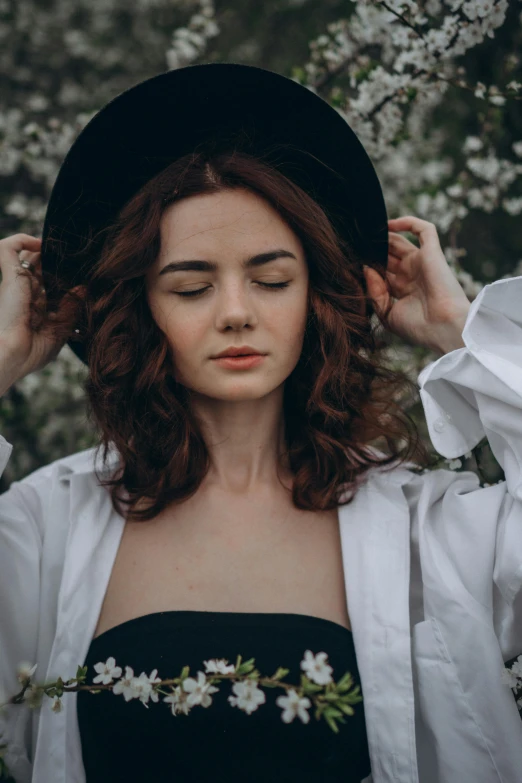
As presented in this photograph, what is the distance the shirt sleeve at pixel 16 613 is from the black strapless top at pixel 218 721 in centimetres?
18

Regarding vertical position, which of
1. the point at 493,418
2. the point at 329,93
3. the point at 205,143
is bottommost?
the point at 493,418

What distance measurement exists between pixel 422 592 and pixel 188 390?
31.4 inches

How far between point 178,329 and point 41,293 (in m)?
0.46

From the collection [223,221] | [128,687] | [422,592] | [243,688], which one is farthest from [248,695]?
[223,221]

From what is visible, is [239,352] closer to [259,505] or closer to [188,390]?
[188,390]

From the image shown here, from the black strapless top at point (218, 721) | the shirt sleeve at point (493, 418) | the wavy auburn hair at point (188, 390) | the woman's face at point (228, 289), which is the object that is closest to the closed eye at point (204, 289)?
the woman's face at point (228, 289)

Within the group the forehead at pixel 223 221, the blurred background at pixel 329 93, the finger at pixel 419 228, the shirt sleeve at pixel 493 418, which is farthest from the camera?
the blurred background at pixel 329 93

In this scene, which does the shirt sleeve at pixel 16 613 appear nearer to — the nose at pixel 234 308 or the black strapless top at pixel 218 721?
the black strapless top at pixel 218 721

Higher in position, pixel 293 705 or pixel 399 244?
pixel 399 244

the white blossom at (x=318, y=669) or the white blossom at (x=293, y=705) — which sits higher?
the white blossom at (x=318, y=669)

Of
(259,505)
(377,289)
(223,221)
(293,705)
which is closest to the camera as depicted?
(293,705)

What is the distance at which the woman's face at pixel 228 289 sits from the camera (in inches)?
65.8

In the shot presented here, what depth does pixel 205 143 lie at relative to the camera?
180 cm

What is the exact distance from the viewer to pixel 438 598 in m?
1.65
